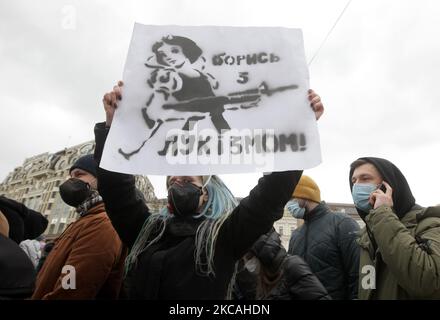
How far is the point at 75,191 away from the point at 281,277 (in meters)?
1.70

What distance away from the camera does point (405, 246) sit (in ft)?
5.66

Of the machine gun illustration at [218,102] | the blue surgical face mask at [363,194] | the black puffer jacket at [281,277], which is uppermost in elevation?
the machine gun illustration at [218,102]

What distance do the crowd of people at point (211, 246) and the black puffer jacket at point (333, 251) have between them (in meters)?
0.01

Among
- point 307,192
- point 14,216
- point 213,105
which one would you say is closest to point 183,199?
point 213,105

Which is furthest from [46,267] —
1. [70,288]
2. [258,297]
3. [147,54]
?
[147,54]

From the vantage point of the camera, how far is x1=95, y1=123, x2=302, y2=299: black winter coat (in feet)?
5.36

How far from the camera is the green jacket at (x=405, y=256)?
164 centimetres

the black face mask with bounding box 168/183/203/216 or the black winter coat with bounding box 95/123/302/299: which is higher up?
the black face mask with bounding box 168/183/203/216

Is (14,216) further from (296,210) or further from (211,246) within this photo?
(296,210)

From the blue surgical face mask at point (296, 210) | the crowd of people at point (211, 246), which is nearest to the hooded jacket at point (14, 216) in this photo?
the crowd of people at point (211, 246)

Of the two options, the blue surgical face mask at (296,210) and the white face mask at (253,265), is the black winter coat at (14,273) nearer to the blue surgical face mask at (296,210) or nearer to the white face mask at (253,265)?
the white face mask at (253,265)

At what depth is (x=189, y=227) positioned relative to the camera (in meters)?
1.81

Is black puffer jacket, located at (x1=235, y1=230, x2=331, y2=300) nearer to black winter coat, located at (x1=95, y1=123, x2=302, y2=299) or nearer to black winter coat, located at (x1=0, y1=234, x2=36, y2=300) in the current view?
black winter coat, located at (x1=95, y1=123, x2=302, y2=299)

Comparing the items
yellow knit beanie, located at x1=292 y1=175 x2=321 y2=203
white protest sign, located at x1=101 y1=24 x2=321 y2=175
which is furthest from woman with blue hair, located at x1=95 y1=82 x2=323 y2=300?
yellow knit beanie, located at x1=292 y1=175 x2=321 y2=203
